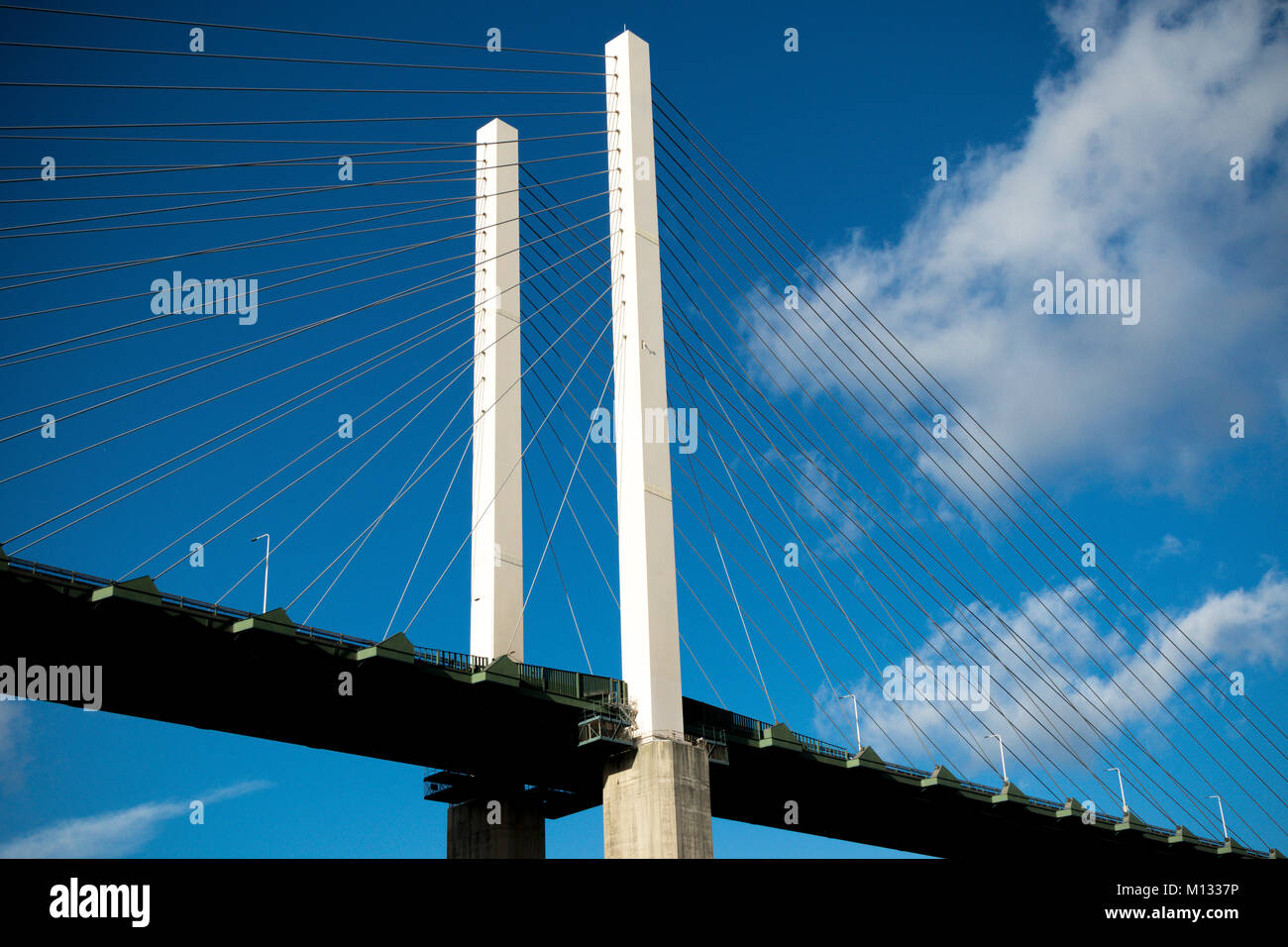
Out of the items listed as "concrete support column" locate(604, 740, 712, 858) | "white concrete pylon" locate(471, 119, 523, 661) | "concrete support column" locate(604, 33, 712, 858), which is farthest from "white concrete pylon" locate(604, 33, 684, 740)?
"white concrete pylon" locate(471, 119, 523, 661)

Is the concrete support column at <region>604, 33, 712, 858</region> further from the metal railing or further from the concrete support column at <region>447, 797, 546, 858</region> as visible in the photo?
the concrete support column at <region>447, 797, 546, 858</region>

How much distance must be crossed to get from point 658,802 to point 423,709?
857 cm

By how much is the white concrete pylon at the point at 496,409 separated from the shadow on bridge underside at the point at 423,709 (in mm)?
4294

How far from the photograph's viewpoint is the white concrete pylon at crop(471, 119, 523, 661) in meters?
51.2

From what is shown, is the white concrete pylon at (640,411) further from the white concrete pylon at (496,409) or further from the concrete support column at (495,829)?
the concrete support column at (495,829)

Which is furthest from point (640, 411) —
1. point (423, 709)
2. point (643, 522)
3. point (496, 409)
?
point (423, 709)

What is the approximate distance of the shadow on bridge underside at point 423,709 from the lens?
37.8m

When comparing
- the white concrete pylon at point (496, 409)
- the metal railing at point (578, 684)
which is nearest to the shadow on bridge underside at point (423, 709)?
the metal railing at point (578, 684)

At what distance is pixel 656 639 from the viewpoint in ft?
153

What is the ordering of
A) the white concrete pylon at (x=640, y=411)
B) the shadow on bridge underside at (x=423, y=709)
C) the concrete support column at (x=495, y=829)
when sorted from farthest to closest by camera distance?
the concrete support column at (x=495, y=829), the white concrete pylon at (x=640, y=411), the shadow on bridge underside at (x=423, y=709)

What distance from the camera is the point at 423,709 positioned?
4497 centimetres

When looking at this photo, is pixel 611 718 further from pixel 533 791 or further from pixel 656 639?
pixel 533 791
